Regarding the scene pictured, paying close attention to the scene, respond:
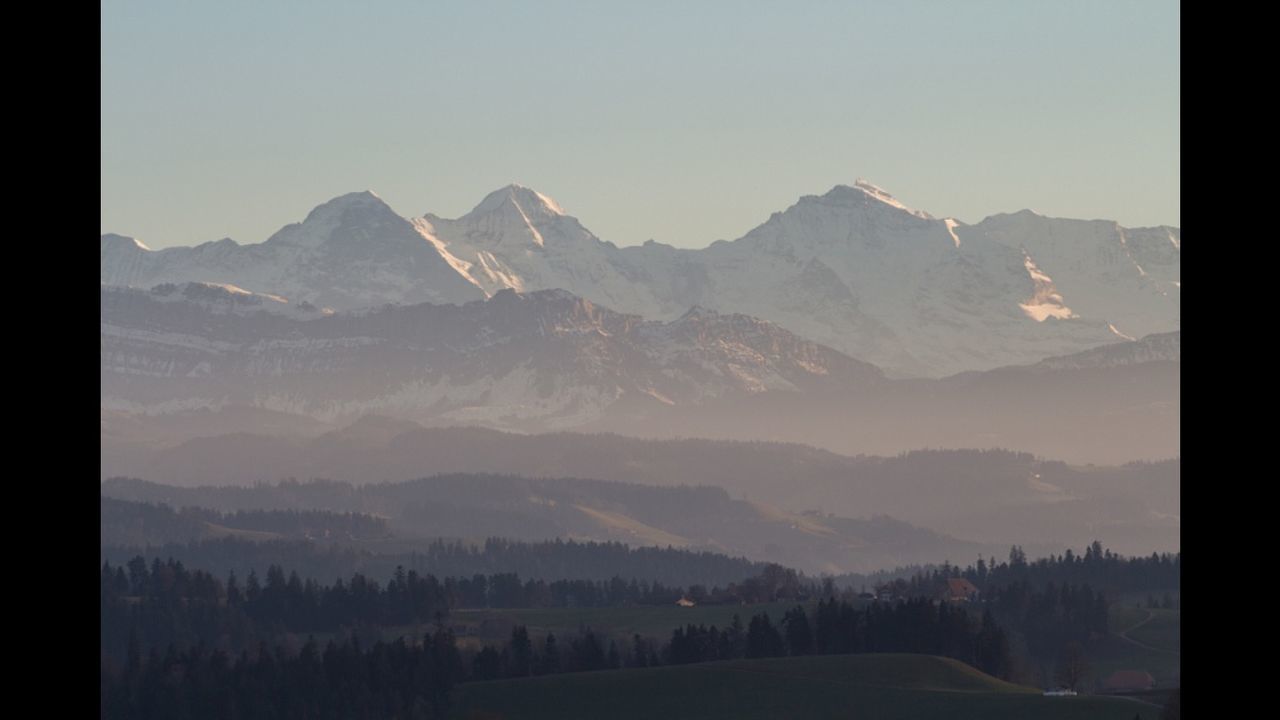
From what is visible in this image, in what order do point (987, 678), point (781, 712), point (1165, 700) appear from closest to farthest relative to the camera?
point (1165, 700), point (781, 712), point (987, 678)

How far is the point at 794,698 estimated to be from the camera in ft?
610

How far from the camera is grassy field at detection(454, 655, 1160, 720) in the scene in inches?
6629

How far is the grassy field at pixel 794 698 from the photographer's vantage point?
552 ft
